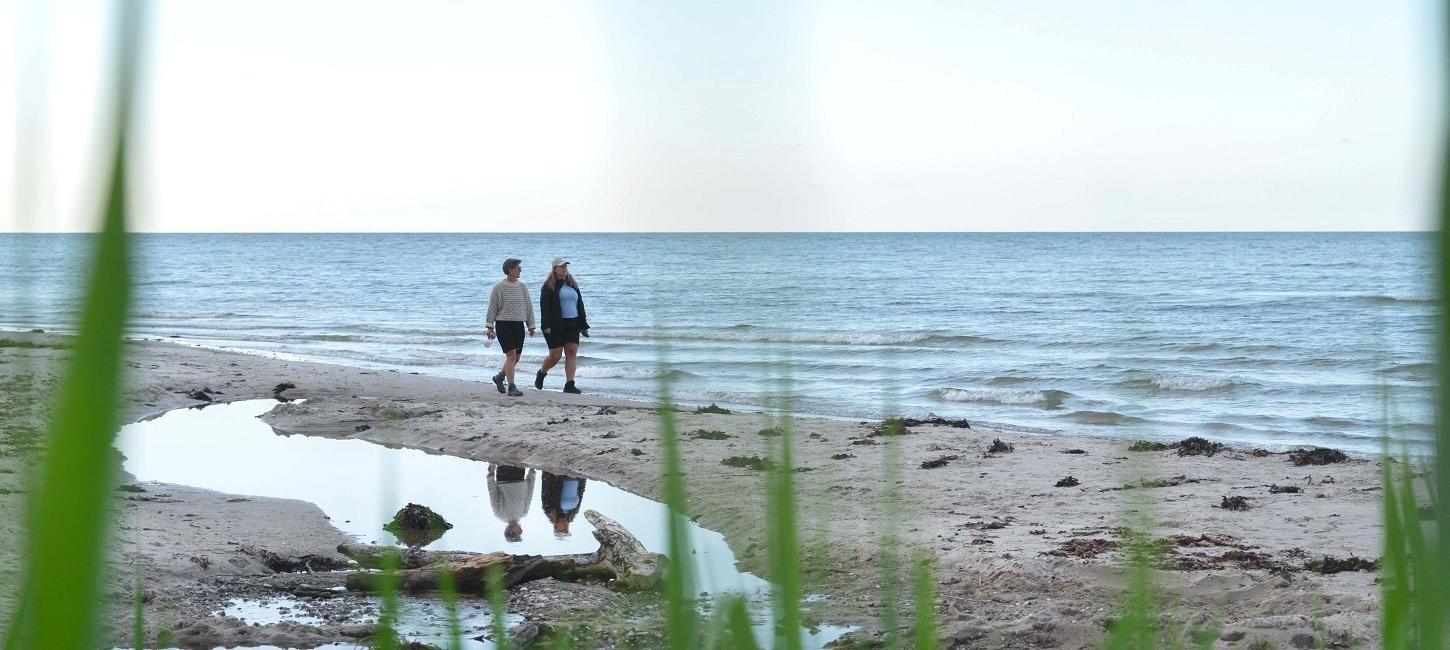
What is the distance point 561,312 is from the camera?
50.3 feet

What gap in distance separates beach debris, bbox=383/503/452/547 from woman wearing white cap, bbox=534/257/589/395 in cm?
607

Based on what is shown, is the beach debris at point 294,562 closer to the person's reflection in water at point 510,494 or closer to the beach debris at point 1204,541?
the person's reflection in water at point 510,494

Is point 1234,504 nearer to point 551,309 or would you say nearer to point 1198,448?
point 1198,448

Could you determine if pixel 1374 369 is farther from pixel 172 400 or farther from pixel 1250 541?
pixel 172 400

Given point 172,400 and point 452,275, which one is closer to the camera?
point 172,400

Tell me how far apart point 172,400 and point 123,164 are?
52.7ft

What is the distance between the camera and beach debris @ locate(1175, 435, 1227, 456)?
11.7 meters

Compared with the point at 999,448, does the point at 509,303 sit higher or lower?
higher

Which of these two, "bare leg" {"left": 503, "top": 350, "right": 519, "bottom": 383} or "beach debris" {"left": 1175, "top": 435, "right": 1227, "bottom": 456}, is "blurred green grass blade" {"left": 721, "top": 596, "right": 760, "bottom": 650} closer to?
"beach debris" {"left": 1175, "top": 435, "right": 1227, "bottom": 456}

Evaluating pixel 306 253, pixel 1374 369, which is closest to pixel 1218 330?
pixel 1374 369

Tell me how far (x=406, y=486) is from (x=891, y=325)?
30.4 ft

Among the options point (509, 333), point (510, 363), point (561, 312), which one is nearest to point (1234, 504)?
point (561, 312)

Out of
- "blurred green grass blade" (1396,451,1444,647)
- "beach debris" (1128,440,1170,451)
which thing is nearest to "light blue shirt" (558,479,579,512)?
"beach debris" (1128,440,1170,451)

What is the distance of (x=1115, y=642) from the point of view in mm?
630
